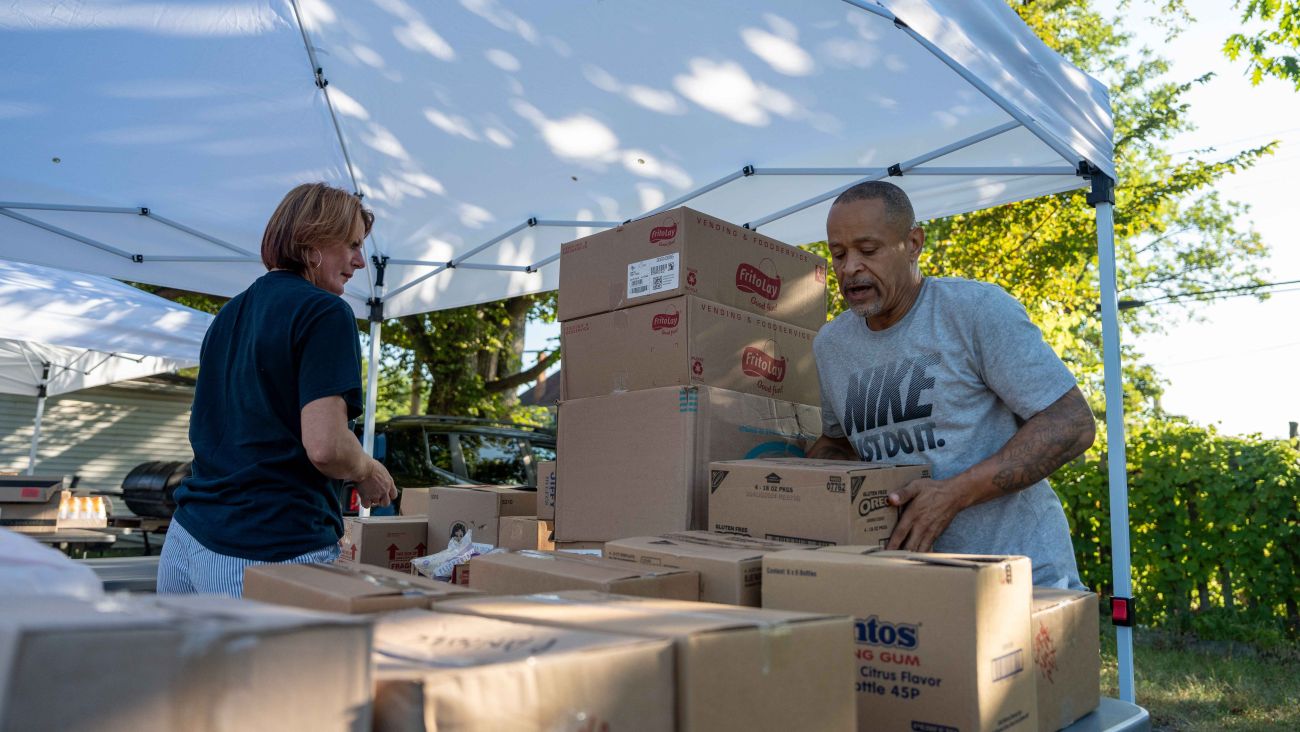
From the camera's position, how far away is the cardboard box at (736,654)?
82 cm

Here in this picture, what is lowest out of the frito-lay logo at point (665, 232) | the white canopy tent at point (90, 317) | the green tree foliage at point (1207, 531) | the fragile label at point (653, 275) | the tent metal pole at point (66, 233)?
the green tree foliage at point (1207, 531)

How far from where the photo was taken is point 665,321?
2.34 m

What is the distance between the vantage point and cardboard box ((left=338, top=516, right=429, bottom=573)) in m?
3.25

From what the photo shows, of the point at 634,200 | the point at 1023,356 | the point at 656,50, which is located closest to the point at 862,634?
the point at 1023,356

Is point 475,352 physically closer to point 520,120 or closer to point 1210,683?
point 520,120

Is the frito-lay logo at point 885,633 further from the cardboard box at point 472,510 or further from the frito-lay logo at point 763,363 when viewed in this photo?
the cardboard box at point 472,510

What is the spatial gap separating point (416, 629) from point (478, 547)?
1672 millimetres

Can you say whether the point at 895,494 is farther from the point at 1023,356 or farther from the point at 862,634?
the point at 862,634

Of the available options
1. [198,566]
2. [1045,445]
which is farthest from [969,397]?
[198,566]

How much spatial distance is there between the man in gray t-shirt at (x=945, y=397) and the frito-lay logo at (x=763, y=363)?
0.22 metres

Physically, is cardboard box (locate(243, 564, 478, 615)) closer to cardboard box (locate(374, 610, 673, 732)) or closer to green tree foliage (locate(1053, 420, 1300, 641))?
cardboard box (locate(374, 610, 673, 732))

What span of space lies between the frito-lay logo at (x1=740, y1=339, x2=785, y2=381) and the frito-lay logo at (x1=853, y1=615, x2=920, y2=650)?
1.24 meters

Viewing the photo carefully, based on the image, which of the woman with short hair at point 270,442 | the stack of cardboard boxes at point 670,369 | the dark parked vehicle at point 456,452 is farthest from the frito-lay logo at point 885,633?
the dark parked vehicle at point 456,452

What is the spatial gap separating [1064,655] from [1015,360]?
0.67 m
